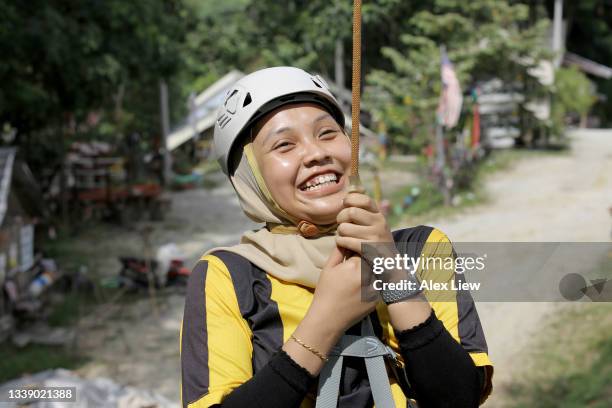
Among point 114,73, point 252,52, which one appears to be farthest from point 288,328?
point 252,52

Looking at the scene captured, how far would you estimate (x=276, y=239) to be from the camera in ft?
5.23

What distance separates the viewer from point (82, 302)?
8.30 metres

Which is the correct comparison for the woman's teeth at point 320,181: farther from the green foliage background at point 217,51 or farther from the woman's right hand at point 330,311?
the green foliage background at point 217,51

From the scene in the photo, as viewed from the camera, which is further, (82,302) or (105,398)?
(82,302)

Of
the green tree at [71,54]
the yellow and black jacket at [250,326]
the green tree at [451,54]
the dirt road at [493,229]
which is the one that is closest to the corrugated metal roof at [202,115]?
the dirt road at [493,229]

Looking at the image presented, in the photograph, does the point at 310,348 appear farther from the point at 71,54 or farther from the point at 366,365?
the point at 71,54

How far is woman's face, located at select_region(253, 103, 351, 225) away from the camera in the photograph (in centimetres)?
155

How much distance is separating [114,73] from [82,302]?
12.1 feet

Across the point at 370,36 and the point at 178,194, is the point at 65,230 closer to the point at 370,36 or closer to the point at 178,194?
the point at 178,194

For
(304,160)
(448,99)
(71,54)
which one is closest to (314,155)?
(304,160)

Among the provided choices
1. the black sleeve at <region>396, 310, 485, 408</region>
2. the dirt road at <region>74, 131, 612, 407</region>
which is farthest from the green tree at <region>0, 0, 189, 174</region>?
the black sleeve at <region>396, 310, 485, 408</region>

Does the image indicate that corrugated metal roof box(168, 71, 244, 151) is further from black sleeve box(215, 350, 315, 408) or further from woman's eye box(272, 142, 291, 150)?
black sleeve box(215, 350, 315, 408)

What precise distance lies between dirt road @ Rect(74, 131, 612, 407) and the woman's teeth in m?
4.09

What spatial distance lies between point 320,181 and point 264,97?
0.27 meters
